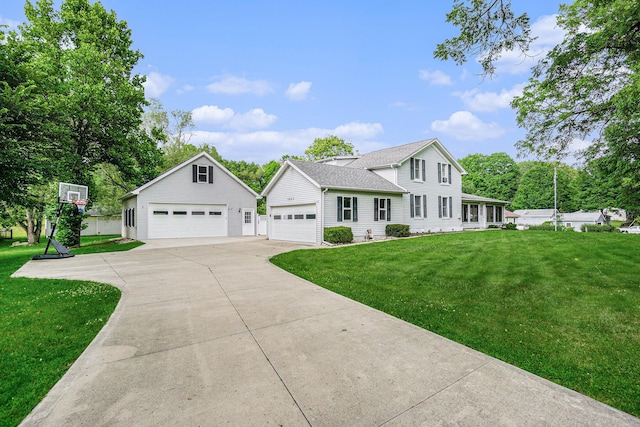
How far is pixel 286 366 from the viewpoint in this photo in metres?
3.15

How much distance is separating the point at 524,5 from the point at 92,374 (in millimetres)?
8444

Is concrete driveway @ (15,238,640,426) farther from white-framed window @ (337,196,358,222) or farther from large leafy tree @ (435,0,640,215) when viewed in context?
white-framed window @ (337,196,358,222)

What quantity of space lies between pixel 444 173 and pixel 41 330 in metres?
23.8

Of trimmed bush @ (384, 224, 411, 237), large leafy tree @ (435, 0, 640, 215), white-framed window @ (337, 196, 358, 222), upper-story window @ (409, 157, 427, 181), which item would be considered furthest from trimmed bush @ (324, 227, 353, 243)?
large leafy tree @ (435, 0, 640, 215)

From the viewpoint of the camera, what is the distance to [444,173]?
75.0 feet

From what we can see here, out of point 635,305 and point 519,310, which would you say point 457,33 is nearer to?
point 519,310

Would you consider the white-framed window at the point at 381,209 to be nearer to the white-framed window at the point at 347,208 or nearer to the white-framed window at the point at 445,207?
the white-framed window at the point at 347,208

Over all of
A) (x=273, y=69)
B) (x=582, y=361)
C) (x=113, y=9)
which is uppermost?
(x=113, y=9)

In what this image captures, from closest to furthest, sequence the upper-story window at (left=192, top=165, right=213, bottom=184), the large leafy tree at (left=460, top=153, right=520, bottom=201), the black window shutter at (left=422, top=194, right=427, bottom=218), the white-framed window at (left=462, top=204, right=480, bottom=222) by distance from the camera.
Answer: the black window shutter at (left=422, top=194, right=427, bottom=218)
the upper-story window at (left=192, top=165, right=213, bottom=184)
the white-framed window at (left=462, top=204, right=480, bottom=222)
the large leafy tree at (left=460, top=153, right=520, bottom=201)

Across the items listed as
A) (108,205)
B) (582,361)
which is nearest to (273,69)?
(582,361)

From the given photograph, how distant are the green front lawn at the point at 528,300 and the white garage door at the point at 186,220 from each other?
13.1 meters

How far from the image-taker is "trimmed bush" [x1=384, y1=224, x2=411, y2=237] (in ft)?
59.4

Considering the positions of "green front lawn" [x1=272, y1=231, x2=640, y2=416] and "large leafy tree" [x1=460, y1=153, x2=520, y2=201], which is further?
"large leafy tree" [x1=460, y1=153, x2=520, y2=201]

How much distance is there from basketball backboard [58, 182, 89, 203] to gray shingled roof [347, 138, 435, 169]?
16.9 m
